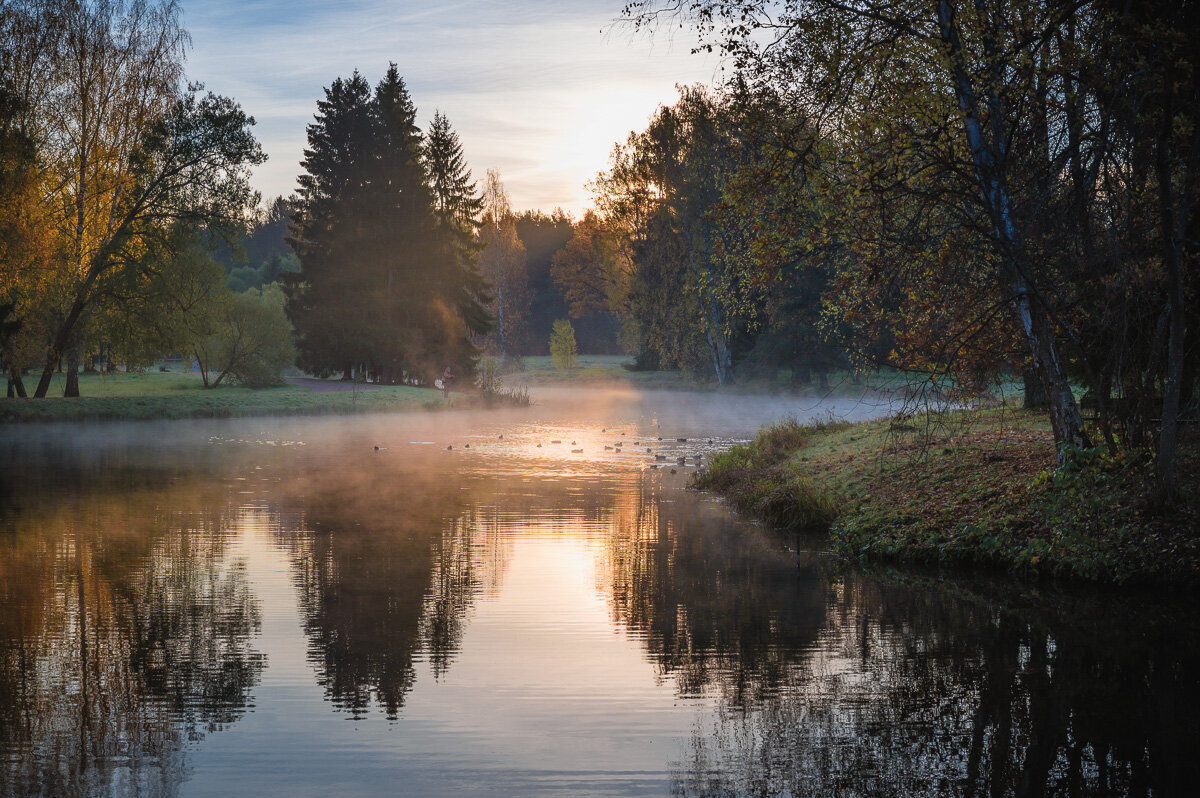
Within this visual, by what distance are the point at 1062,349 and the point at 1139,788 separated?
345 inches

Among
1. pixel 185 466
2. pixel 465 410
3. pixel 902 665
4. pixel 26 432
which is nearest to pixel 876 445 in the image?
pixel 902 665

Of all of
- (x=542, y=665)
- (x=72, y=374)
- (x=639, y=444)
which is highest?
(x=72, y=374)

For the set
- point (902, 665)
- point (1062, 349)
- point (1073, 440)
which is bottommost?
point (902, 665)

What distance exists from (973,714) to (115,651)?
7.18 metres

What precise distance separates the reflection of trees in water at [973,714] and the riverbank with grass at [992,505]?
1.55 m

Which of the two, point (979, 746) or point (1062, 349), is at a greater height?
point (1062, 349)

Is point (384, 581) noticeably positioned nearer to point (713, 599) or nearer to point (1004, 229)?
point (713, 599)

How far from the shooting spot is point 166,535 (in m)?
15.1

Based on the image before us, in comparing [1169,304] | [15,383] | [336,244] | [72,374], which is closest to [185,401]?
[72,374]

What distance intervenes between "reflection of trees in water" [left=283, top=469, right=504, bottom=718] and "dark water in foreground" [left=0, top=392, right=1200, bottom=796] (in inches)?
2.3

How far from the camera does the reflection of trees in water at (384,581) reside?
8527 millimetres

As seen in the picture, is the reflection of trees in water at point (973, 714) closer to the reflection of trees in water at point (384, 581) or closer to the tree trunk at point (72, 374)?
the reflection of trees in water at point (384, 581)

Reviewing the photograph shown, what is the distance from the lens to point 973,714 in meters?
7.45

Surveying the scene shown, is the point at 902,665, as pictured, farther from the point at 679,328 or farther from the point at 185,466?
the point at 679,328
